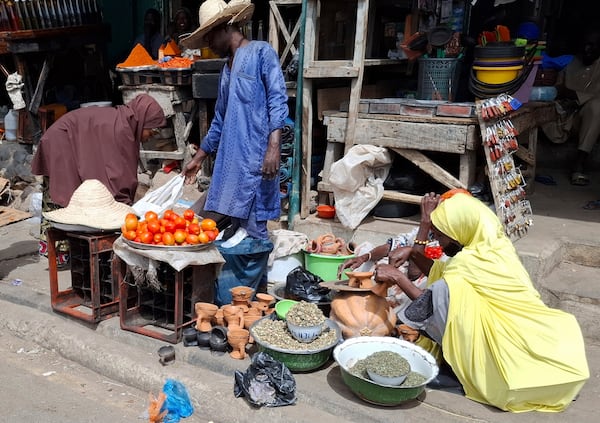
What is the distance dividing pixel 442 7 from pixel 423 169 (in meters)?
1.68

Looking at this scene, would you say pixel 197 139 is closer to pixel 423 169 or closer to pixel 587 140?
pixel 423 169

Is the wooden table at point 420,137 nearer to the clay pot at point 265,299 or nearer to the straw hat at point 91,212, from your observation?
the clay pot at point 265,299

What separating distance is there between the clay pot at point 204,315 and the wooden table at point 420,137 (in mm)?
1974

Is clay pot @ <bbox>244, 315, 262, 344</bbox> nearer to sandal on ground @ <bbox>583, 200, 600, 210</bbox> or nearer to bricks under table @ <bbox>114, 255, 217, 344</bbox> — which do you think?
bricks under table @ <bbox>114, 255, 217, 344</bbox>

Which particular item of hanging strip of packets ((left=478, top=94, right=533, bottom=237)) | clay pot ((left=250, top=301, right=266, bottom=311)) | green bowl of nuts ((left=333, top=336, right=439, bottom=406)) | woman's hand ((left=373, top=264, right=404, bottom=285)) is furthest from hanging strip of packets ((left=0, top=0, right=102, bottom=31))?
green bowl of nuts ((left=333, top=336, right=439, bottom=406))

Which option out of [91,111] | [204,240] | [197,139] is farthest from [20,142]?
[204,240]

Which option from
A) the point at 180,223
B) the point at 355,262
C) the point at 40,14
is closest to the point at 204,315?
the point at 180,223

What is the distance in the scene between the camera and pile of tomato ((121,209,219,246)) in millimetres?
3906

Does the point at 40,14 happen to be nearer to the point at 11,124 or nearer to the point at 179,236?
the point at 11,124

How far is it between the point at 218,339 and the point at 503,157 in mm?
2761

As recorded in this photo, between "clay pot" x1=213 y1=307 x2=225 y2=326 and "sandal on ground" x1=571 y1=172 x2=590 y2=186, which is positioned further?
"sandal on ground" x1=571 y1=172 x2=590 y2=186

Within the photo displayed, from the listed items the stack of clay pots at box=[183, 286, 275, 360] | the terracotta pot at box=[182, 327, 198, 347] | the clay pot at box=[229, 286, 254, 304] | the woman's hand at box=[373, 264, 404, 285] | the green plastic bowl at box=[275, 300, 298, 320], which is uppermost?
the woman's hand at box=[373, 264, 404, 285]

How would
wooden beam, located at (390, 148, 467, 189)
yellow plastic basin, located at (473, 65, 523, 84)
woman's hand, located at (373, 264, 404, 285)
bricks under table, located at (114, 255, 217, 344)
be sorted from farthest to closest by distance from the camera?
wooden beam, located at (390, 148, 467, 189), yellow plastic basin, located at (473, 65, 523, 84), bricks under table, located at (114, 255, 217, 344), woman's hand, located at (373, 264, 404, 285)

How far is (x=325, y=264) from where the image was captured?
195 inches
